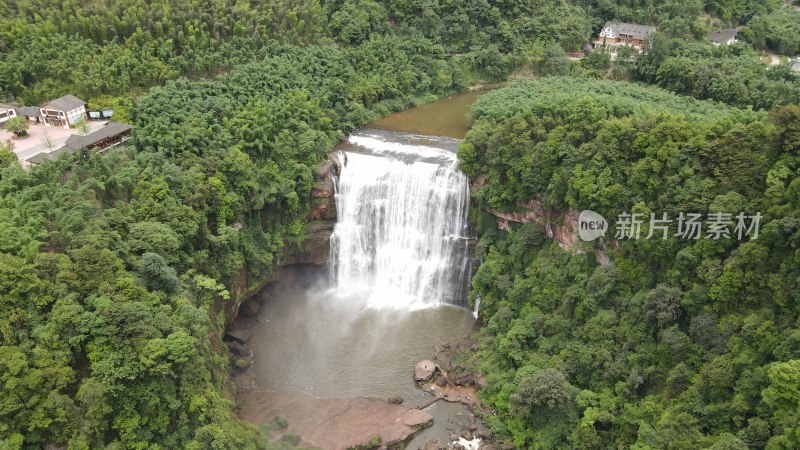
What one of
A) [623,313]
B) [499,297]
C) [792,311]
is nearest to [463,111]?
[499,297]

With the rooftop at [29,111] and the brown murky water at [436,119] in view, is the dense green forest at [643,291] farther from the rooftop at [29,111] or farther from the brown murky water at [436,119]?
the rooftop at [29,111]

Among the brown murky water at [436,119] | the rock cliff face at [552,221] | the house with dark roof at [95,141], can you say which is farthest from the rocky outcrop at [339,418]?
the brown murky water at [436,119]

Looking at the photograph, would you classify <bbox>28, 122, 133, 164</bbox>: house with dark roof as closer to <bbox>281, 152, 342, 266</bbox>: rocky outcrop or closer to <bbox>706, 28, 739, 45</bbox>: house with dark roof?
<bbox>281, 152, 342, 266</bbox>: rocky outcrop

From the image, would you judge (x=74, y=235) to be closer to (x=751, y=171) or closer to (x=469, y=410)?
(x=469, y=410)

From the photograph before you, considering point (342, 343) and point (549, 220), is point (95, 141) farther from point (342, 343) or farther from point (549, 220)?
point (549, 220)

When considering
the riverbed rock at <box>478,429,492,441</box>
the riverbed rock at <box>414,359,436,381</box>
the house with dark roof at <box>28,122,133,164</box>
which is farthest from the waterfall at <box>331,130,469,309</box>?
the house with dark roof at <box>28,122,133,164</box>
